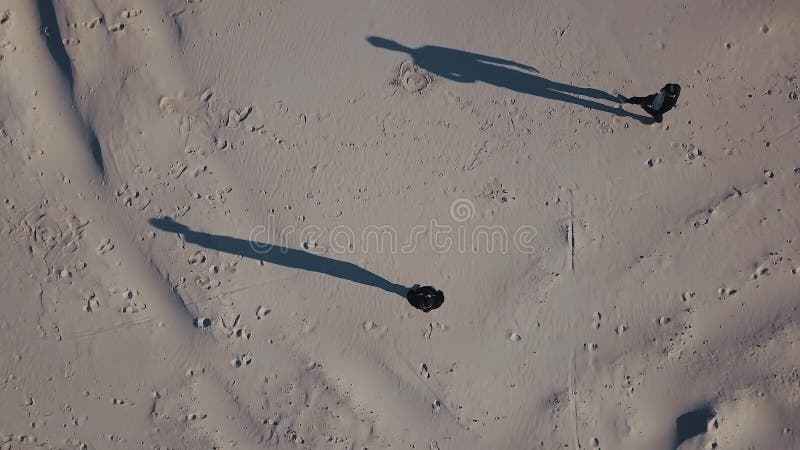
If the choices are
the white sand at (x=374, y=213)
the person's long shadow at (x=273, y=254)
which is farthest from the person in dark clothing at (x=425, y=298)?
the person's long shadow at (x=273, y=254)

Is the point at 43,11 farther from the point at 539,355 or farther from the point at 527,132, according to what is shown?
the point at 539,355

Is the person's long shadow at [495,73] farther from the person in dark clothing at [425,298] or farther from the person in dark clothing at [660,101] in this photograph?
the person in dark clothing at [425,298]

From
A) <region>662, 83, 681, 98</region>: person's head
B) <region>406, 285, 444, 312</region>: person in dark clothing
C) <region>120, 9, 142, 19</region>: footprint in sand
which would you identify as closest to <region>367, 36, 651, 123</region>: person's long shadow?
<region>662, 83, 681, 98</region>: person's head

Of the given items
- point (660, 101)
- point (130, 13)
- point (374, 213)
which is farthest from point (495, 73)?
point (130, 13)

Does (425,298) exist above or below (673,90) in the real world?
below

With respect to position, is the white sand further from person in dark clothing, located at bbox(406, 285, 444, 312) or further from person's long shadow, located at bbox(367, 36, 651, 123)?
person in dark clothing, located at bbox(406, 285, 444, 312)

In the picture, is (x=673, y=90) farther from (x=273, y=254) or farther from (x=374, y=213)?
(x=273, y=254)

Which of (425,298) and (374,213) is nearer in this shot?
(425,298)
